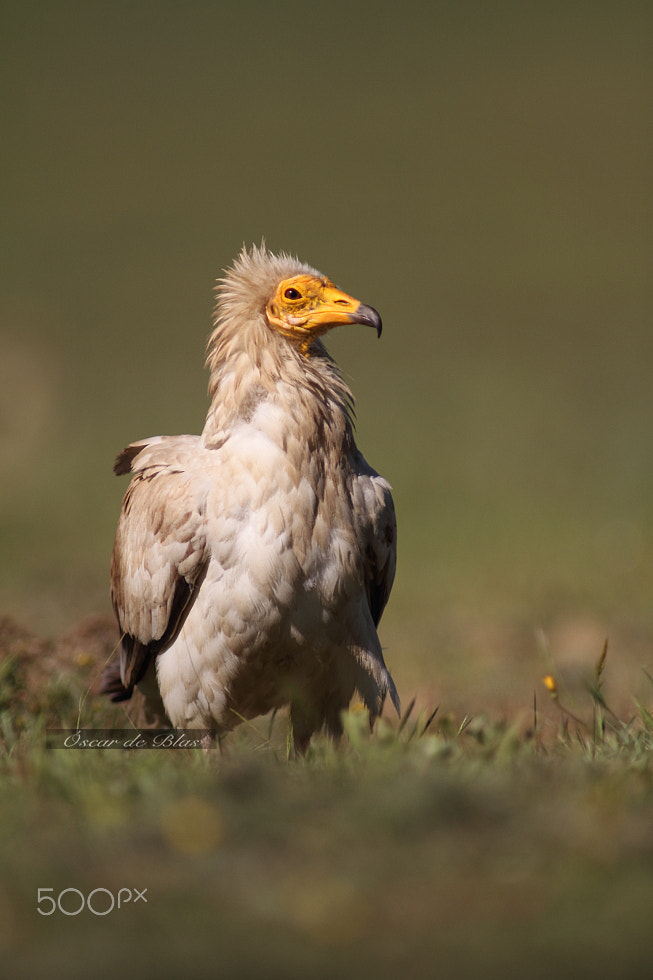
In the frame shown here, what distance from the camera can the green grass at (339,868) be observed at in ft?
7.91

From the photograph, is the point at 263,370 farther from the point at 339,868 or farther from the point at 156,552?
the point at 339,868

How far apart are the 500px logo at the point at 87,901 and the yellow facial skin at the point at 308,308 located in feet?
8.96

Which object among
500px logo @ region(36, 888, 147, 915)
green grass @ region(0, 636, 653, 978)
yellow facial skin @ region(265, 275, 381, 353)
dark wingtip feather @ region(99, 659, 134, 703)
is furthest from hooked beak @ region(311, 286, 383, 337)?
500px logo @ region(36, 888, 147, 915)

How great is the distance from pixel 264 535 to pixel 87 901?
6.33 ft

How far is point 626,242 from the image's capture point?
25641 millimetres

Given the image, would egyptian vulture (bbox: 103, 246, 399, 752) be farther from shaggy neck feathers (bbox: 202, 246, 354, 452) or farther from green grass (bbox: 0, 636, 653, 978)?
green grass (bbox: 0, 636, 653, 978)

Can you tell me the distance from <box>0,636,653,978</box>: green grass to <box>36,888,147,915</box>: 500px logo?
0.05ft

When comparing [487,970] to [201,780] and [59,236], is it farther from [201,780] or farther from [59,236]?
[59,236]

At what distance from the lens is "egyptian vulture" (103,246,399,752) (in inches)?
173

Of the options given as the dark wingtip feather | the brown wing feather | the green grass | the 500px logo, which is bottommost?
the dark wingtip feather

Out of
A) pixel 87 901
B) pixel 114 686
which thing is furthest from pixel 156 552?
pixel 87 901

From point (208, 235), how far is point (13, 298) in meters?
4.59

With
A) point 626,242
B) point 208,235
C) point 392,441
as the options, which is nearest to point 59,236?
point 208,235

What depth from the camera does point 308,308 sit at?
16.0ft
